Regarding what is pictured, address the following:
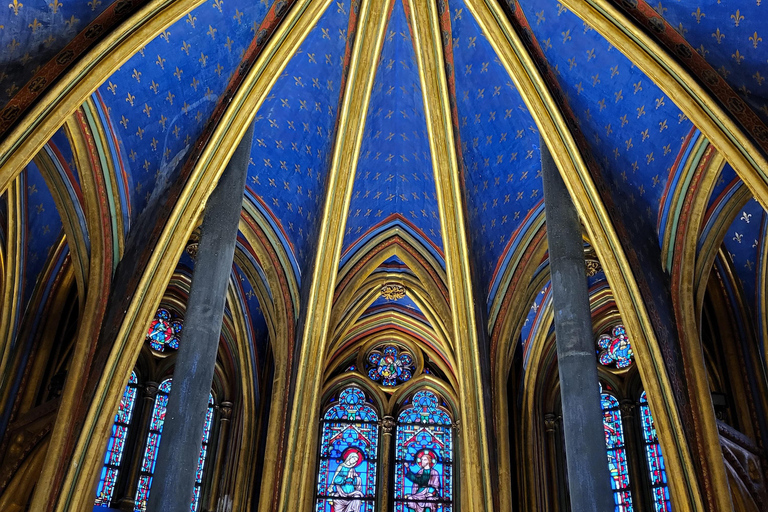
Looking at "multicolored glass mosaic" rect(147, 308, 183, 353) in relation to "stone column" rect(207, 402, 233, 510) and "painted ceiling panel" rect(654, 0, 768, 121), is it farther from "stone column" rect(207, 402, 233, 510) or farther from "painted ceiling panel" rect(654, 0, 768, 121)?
"painted ceiling panel" rect(654, 0, 768, 121)

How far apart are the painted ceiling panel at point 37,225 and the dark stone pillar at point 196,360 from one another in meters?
2.91

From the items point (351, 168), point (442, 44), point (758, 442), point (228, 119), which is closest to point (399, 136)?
point (351, 168)

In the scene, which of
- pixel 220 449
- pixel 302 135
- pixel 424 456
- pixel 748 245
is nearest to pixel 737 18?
pixel 748 245

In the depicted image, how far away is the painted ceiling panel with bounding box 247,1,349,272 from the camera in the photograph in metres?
10.0

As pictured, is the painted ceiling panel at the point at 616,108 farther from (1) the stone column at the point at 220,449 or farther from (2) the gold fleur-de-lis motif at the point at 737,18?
(1) the stone column at the point at 220,449

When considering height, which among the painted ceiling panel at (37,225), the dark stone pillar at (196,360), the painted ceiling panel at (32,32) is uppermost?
the painted ceiling panel at (37,225)

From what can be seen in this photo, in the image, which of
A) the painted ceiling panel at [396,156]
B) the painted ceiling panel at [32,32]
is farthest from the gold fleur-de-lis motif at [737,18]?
the painted ceiling panel at [32,32]

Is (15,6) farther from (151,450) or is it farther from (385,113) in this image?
(151,450)

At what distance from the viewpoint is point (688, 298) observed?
30.0 ft

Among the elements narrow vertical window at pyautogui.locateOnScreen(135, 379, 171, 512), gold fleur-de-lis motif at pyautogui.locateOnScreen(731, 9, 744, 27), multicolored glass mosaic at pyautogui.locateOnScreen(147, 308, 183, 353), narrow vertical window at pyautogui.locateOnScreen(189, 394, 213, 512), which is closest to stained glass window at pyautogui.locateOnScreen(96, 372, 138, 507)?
narrow vertical window at pyautogui.locateOnScreen(135, 379, 171, 512)

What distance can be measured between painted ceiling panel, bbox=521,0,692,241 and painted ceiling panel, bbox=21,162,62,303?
6332 mm

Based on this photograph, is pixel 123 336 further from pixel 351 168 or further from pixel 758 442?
pixel 758 442

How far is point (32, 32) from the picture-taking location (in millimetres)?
7086

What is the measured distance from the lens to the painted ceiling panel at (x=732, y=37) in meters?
7.41
